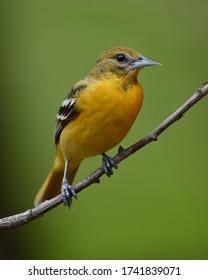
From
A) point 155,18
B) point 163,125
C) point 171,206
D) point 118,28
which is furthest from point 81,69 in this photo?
point 163,125

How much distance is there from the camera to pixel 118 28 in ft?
12.2

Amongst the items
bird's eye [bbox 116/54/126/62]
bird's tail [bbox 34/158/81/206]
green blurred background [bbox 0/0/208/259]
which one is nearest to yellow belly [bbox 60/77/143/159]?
bird's eye [bbox 116/54/126/62]

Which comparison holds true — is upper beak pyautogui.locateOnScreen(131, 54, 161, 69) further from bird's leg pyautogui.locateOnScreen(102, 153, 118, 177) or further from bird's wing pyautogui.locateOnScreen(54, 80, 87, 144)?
bird's leg pyautogui.locateOnScreen(102, 153, 118, 177)

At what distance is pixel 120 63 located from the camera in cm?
267

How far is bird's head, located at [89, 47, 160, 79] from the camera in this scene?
2615 mm

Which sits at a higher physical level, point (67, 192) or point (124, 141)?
point (124, 141)

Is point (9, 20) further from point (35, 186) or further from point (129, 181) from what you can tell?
point (129, 181)

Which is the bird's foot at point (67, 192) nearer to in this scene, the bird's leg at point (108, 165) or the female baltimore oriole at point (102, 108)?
the female baltimore oriole at point (102, 108)

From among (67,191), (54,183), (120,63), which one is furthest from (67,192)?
(120,63)

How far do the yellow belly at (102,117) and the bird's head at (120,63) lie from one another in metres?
0.06

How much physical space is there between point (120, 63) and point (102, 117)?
0.27 metres

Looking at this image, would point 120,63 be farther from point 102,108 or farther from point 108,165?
point 108,165

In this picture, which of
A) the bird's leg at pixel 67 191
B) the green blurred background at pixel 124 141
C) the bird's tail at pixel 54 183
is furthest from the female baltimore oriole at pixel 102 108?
the green blurred background at pixel 124 141

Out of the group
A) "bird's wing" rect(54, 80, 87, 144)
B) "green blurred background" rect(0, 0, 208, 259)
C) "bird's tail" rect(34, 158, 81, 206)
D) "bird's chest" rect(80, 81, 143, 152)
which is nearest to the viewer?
"bird's chest" rect(80, 81, 143, 152)
